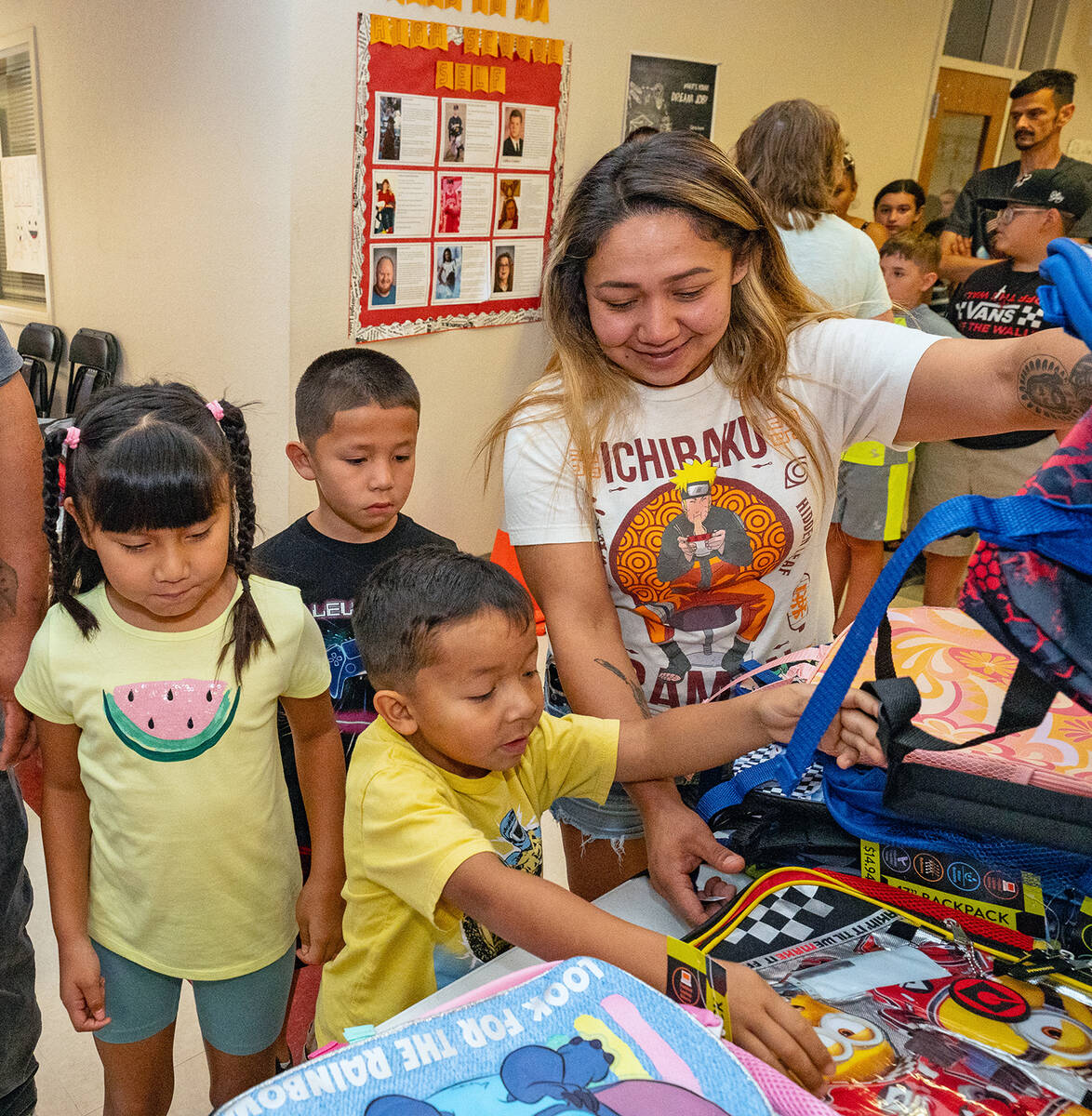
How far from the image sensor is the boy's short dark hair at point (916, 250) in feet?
13.0

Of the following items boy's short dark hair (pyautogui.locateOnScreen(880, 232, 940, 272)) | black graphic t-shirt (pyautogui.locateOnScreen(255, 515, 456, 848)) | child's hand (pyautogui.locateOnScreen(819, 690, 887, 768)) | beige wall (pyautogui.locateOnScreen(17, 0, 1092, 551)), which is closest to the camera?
child's hand (pyautogui.locateOnScreen(819, 690, 887, 768))

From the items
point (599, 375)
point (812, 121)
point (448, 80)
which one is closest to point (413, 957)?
point (599, 375)

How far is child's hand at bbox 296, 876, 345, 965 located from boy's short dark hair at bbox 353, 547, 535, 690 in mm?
428

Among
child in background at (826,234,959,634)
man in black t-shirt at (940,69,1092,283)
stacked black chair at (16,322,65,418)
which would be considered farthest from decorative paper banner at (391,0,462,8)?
stacked black chair at (16,322,65,418)

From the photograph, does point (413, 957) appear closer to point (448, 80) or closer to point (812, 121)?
point (812, 121)

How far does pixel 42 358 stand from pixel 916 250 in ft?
13.9

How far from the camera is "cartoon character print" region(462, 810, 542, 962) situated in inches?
42.8

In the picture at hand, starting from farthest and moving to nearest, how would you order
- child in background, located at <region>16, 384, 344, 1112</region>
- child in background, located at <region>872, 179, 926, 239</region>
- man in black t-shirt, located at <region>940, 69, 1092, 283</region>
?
1. child in background, located at <region>872, 179, 926, 239</region>
2. man in black t-shirt, located at <region>940, 69, 1092, 283</region>
3. child in background, located at <region>16, 384, 344, 1112</region>

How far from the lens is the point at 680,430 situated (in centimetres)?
136

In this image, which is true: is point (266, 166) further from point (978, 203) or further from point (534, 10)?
point (978, 203)

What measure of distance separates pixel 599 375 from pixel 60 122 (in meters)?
4.44

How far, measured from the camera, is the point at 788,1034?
794mm

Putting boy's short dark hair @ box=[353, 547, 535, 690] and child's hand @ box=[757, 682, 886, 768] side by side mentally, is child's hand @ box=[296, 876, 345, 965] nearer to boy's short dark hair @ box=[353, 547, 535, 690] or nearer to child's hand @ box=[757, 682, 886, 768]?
boy's short dark hair @ box=[353, 547, 535, 690]

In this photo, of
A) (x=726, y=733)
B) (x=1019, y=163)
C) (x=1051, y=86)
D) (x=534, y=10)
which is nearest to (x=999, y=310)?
(x=1019, y=163)
